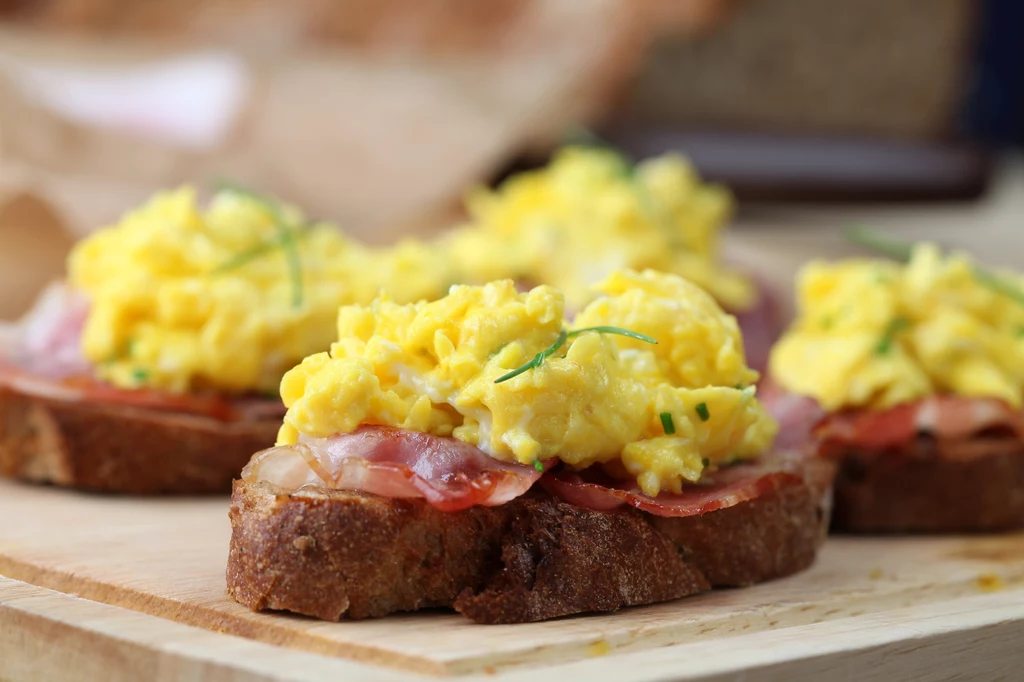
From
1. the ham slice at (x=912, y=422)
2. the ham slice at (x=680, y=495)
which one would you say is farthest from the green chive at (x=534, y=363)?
the ham slice at (x=912, y=422)

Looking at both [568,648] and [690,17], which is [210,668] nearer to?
[568,648]

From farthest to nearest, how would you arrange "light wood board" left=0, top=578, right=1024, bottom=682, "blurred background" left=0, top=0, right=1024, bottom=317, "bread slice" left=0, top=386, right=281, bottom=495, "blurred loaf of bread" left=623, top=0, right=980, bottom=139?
"blurred loaf of bread" left=623, top=0, right=980, bottom=139 → "blurred background" left=0, top=0, right=1024, bottom=317 → "bread slice" left=0, top=386, right=281, bottom=495 → "light wood board" left=0, top=578, right=1024, bottom=682

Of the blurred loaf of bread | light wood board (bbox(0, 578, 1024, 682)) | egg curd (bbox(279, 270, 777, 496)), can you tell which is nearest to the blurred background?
the blurred loaf of bread

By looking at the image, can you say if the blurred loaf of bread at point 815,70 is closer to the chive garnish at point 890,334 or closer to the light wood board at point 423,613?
the chive garnish at point 890,334

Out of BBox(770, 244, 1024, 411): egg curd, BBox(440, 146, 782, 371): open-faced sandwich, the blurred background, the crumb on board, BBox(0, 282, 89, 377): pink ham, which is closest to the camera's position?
the crumb on board

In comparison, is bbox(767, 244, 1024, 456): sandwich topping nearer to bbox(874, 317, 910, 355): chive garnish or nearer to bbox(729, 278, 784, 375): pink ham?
bbox(874, 317, 910, 355): chive garnish

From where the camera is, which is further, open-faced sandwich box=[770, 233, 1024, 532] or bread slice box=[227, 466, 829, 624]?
open-faced sandwich box=[770, 233, 1024, 532]

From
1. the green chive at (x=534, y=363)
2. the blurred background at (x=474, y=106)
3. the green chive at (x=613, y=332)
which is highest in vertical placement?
the blurred background at (x=474, y=106)

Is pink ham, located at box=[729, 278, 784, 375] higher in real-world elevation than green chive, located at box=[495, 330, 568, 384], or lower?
higher

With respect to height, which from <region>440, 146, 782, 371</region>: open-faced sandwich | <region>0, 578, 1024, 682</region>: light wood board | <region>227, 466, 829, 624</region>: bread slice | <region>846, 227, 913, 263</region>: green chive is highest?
<region>440, 146, 782, 371</region>: open-faced sandwich
